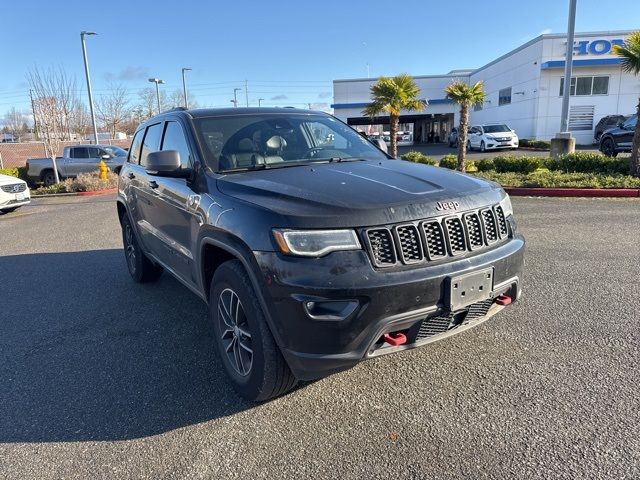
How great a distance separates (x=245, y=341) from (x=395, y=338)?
93 cm

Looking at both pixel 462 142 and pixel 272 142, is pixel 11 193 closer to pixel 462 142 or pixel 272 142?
pixel 272 142

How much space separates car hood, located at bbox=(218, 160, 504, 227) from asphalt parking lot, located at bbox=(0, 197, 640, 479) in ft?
3.86

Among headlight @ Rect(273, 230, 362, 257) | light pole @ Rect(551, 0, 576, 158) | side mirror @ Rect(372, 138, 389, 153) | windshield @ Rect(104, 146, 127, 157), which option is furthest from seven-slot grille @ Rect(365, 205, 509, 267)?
windshield @ Rect(104, 146, 127, 157)

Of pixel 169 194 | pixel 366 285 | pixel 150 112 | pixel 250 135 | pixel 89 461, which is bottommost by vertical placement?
pixel 89 461

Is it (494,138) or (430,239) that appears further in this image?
(494,138)

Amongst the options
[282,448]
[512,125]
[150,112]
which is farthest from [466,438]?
[150,112]

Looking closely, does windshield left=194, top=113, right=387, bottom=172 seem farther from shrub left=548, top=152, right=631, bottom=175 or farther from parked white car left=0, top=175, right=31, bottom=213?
shrub left=548, top=152, right=631, bottom=175

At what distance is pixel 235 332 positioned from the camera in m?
2.94

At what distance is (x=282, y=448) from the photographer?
2520 mm

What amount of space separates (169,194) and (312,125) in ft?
4.43

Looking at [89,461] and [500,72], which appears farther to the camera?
[500,72]

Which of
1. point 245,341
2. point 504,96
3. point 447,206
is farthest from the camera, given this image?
point 504,96

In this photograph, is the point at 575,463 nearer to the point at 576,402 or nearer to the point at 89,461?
the point at 576,402

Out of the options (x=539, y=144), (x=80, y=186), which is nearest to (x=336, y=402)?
(x=80, y=186)
